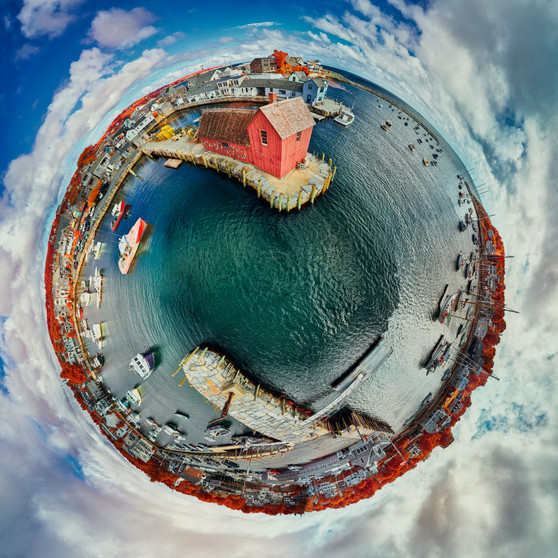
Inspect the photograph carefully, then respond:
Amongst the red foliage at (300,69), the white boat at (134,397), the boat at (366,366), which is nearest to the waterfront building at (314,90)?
the red foliage at (300,69)

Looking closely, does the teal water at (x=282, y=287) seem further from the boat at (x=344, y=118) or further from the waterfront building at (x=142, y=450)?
the boat at (x=344, y=118)

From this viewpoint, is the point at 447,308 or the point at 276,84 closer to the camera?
the point at 447,308

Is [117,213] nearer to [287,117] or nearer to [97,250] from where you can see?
[97,250]

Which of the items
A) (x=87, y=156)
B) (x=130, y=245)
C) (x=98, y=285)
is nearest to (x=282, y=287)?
(x=130, y=245)

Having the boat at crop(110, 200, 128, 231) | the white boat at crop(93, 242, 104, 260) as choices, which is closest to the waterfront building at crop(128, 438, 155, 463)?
the white boat at crop(93, 242, 104, 260)

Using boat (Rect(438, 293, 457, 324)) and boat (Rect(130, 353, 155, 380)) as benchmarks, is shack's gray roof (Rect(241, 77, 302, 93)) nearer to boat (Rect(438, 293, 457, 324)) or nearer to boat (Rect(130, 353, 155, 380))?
boat (Rect(438, 293, 457, 324))

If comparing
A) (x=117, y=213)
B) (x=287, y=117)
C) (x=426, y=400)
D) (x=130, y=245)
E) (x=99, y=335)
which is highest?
(x=117, y=213)
